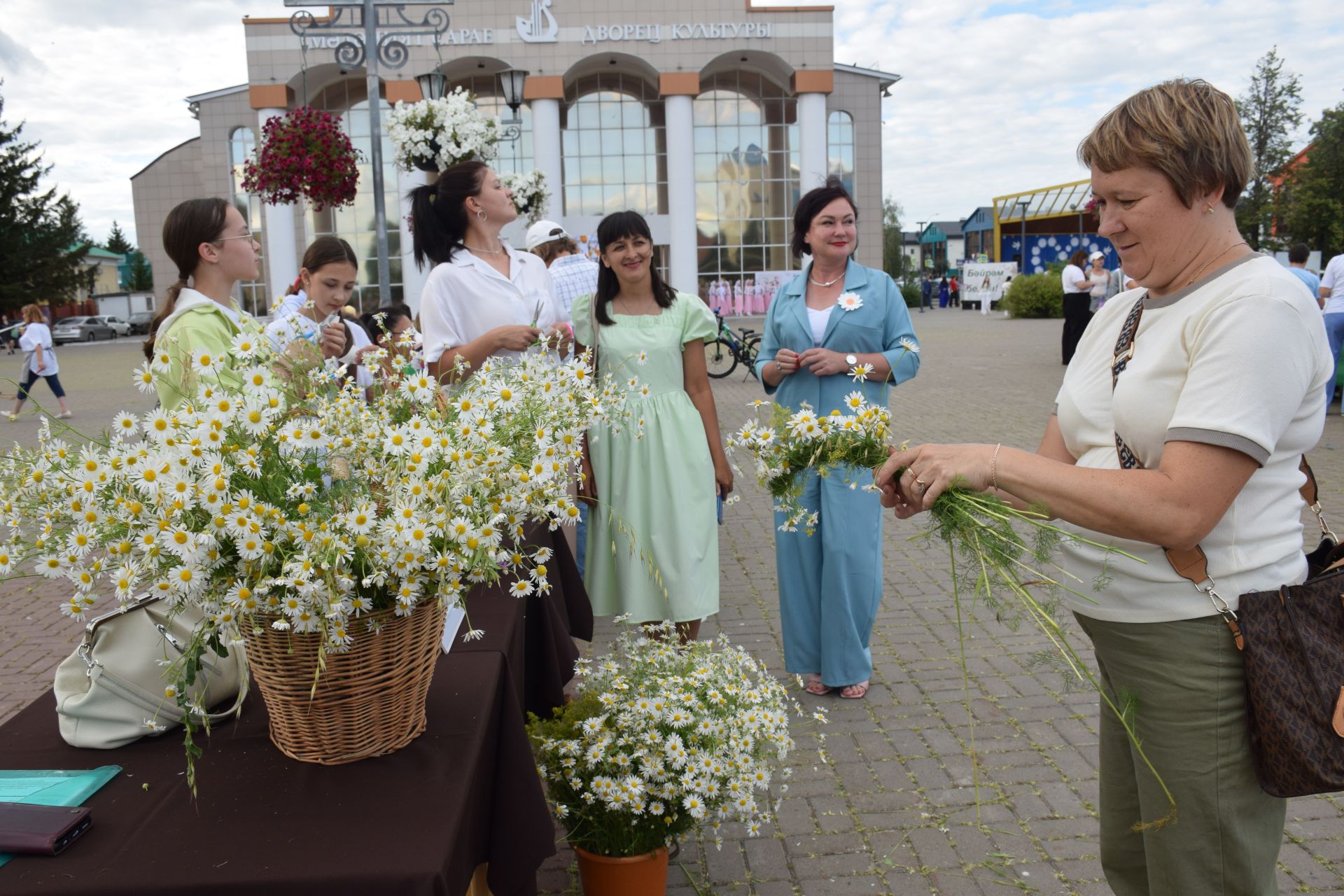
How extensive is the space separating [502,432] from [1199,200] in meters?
1.31

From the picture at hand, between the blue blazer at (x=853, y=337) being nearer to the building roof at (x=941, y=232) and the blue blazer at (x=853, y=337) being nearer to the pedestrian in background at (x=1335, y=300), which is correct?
the pedestrian in background at (x=1335, y=300)

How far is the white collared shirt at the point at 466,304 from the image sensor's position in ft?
13.4

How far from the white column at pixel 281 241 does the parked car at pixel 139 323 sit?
19.4 metres

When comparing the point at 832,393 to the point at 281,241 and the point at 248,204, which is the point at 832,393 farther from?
the point at 248,204

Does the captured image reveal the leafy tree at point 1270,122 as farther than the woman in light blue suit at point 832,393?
Yes

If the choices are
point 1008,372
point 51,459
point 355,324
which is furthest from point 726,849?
point 1008,372

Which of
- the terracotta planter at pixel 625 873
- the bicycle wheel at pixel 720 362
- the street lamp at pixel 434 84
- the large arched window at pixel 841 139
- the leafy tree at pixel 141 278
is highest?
the large arched window at pixel 841 139

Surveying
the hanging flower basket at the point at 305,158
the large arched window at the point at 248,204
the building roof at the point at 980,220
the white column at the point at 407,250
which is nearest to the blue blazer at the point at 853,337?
the hanging flower basket at the point at 305,158

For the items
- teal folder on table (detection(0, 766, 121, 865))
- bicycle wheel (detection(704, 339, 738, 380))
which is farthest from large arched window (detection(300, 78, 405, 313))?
teal folder on table (detection(0, 766, 121, 865))

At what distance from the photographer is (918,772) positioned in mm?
3680

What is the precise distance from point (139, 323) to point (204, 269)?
54.9 m

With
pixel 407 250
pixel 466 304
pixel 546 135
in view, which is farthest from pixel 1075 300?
pixel 407 250

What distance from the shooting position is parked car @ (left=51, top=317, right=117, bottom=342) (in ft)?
146

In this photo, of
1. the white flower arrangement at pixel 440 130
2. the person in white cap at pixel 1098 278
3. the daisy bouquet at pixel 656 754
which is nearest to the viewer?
the daisy bouquet at pixel 656 754
